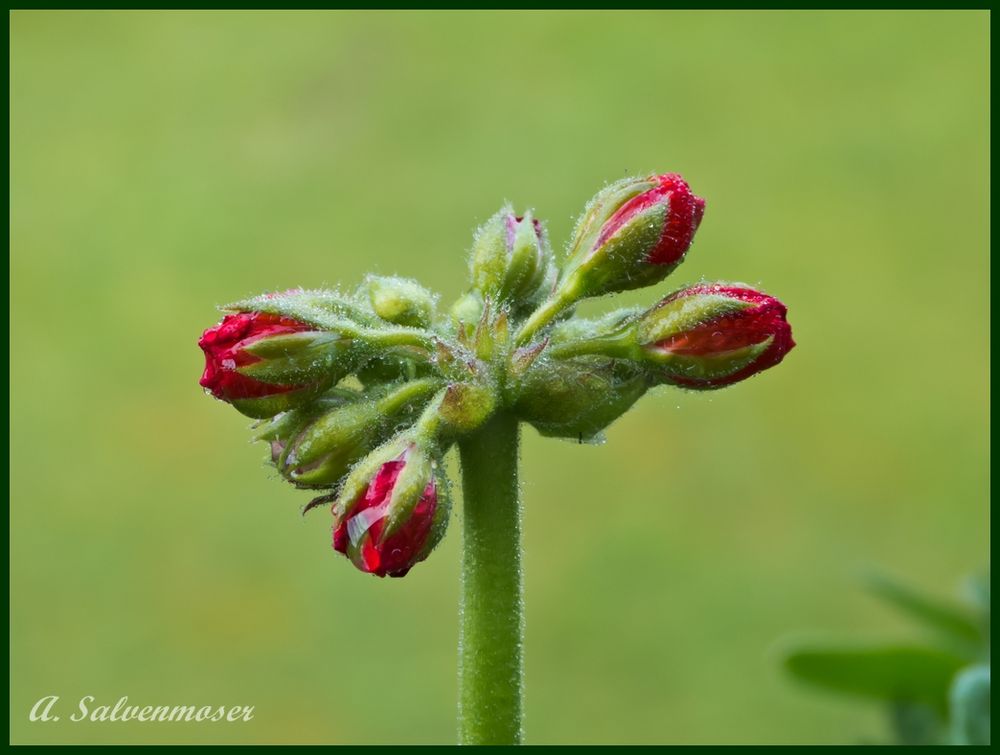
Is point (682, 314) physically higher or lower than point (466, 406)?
higher

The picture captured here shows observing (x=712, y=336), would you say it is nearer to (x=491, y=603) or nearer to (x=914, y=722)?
(x=491, y=603)

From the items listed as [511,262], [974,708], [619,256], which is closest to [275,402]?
[511,262]

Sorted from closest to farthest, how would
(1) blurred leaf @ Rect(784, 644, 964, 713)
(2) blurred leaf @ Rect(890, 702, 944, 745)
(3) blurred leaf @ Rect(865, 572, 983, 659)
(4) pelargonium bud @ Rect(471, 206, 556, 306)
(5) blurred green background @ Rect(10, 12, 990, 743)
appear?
(4) pelargonium bud @ Rect(471, 206, 556, 306)
(1) blurred leaf @ Rect(784, 644, 964, 713)
(2) blurred leaf @ Rect(890, 702, 944, 745)
(3) blurred leaf @ Rect(865, 572, 983, 659)
(5) blurred green background @ Rect(10, 12, 990, 743)

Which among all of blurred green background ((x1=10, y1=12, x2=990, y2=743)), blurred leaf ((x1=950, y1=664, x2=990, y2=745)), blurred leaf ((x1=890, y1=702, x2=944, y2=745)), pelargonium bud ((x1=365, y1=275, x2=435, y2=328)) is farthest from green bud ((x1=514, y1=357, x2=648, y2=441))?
blurred green background ((x1=10, y1=12, x2=990, y2=743))

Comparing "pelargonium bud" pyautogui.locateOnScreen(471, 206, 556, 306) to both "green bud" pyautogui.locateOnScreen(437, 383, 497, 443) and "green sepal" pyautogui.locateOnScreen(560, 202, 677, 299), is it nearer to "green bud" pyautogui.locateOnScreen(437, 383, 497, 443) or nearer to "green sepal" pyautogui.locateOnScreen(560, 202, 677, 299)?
"green sepal" pyautogui.locateOnScreen(560, 202, 677, 299)

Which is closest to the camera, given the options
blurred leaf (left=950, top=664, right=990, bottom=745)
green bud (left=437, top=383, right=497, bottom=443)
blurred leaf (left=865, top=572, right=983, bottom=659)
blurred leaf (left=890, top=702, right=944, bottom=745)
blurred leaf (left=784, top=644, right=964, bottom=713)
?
green bud (left=437, top=383, right=497, bottom=443)

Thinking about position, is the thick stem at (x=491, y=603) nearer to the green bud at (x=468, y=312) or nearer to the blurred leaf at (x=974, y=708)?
the green bud at (x=468, y=312)

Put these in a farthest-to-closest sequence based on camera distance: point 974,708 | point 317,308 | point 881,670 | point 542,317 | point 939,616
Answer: point 939,616
point 881,670
point 974,708
point 317,308
point 542,317
